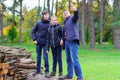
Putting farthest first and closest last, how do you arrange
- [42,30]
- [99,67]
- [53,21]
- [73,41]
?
[99,67] → [42,30] → [53,21] → [73,41]

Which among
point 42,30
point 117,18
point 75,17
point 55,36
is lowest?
point 55,36

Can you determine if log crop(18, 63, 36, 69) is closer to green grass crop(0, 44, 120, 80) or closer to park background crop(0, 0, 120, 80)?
green grass crop(0, 44, 120, 80)

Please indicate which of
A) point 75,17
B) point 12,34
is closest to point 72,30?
point 75,17

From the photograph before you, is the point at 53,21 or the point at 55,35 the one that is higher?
the point at 53,21

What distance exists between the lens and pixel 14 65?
11.5m

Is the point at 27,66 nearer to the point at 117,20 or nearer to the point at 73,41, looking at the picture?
the point at 73,41

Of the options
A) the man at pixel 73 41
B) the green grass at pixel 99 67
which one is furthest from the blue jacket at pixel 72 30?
the green grass at pixel 99 67

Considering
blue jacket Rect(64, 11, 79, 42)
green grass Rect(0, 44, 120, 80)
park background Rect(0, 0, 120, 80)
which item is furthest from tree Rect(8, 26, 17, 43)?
blue jacket Rect(64, 11, 79, 42)

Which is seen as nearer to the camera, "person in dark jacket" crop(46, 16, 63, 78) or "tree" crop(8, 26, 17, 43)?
"person in dark jacket" crop(46, 16, 63, 78)

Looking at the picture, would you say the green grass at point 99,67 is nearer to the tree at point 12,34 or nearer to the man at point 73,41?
the man at point 73,41

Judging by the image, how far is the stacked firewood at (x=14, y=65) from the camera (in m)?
11.4

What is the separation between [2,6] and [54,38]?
44.1 metres

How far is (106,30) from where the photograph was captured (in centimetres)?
6588

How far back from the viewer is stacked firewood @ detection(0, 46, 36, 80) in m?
11.4
